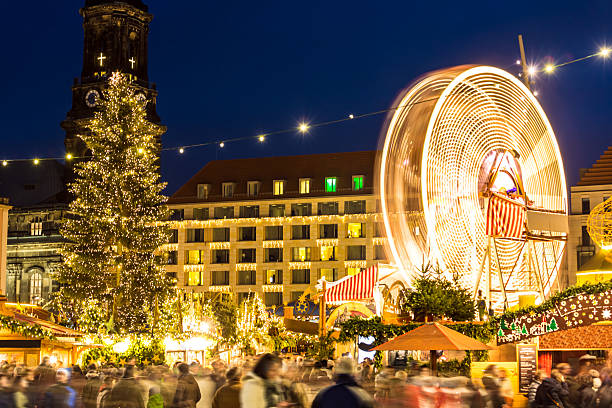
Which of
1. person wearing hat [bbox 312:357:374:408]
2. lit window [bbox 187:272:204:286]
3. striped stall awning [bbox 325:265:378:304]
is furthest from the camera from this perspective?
lit window [bbox 187:272:204:286]

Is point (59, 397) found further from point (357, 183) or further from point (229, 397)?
point (357, 183)

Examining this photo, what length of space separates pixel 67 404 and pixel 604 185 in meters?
57.5

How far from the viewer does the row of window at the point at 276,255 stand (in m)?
86.1

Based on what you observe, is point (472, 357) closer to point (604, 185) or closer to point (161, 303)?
point (161, 303)

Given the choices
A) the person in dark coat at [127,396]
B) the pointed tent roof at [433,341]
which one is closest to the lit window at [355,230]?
the pointed tent roof at [433,341]

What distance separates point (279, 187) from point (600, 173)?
110 ft

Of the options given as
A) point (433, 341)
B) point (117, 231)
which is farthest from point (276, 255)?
point (433, 341)

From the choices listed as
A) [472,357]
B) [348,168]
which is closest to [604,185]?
[348,168]

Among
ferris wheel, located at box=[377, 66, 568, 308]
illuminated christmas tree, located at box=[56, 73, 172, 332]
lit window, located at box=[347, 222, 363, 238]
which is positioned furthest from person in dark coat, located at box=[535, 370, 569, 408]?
lit window, located at box=[347, 222, 363, 238]

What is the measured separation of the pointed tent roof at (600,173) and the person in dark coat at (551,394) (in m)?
51.7

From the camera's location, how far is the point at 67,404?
13.6 meters

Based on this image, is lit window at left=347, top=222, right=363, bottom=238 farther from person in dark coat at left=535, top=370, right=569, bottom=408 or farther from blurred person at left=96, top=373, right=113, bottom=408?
person in dark coat at left=535, top=370, right=569, bottom=408

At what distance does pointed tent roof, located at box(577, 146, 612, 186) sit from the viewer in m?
64.6

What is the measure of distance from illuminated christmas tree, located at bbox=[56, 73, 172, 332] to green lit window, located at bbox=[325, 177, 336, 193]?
138 ft
